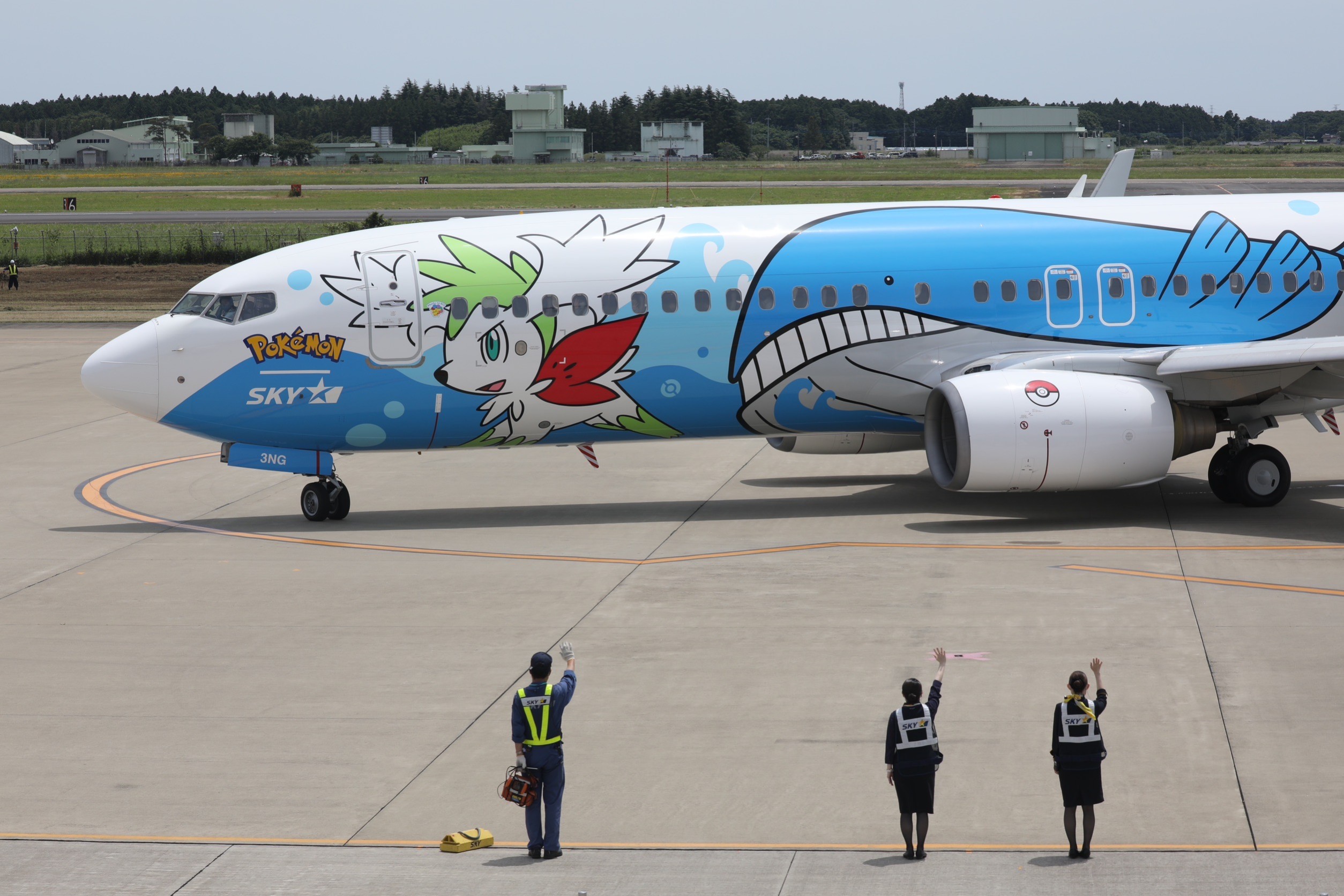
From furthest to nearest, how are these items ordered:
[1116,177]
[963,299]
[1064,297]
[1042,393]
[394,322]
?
[1116,177]
[1064,297]
[963,299]
[394,322]
[1042,393]

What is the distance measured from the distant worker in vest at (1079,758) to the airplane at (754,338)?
1041 cm

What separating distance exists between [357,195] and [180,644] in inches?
3599

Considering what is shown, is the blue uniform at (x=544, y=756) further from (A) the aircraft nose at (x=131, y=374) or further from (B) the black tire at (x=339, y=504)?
(A) the aircraft nose at (x=131, y=374)

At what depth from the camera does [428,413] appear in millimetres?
21078

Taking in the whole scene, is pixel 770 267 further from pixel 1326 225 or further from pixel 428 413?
pixel 1326 225

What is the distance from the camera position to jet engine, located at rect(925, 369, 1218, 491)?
65.6ft

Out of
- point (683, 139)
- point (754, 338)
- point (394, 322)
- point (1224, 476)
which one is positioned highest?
point (683, 139)

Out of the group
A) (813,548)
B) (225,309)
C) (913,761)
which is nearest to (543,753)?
(913,761)

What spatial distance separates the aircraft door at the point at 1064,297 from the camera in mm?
21609

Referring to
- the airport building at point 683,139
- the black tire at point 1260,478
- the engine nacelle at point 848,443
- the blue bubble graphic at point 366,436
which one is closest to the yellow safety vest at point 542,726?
the blue bubble graphic at point 366,436

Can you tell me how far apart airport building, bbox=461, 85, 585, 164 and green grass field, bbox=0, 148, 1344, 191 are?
20.4 m

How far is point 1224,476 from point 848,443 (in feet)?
18.9

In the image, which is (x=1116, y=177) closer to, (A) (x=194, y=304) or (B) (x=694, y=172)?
(A) (x=194, y=304)

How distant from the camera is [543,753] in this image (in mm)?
10086
